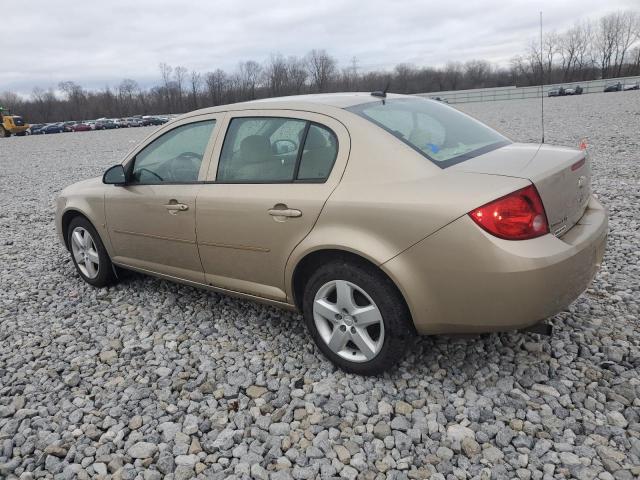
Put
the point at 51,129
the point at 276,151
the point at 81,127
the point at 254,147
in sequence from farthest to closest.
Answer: the point at 81,127
the point at 51,129
the point at 254,147
the point at 276,151

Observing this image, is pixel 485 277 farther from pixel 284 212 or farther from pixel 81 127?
pixel 81 127

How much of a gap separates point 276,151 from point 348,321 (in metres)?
1.16

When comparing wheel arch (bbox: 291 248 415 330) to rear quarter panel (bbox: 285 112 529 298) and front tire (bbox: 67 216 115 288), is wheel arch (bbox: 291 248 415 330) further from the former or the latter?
front tire (bbox: 67 216 115 288)

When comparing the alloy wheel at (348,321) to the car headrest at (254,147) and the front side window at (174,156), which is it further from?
the front side window at (174,156)

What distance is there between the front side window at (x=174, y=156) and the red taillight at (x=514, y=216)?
206 centimetres

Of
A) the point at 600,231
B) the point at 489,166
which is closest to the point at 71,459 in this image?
the point at 489,166

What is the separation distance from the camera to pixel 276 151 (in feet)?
10.7

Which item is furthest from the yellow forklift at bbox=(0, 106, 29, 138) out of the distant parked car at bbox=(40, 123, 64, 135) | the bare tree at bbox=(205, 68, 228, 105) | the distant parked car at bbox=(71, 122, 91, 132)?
the bare tree at bbox=(205, 68, 228, 105)

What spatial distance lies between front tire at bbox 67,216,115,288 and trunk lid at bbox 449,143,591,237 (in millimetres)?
3339

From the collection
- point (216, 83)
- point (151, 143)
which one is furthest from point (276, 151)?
point (216, 83)

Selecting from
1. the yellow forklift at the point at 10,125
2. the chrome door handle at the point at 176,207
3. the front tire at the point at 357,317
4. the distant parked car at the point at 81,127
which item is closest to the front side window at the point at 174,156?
the chrome door handle at the point at 176,207

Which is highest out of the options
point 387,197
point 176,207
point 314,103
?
point 314,103

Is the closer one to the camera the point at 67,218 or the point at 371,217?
the point at 371,217

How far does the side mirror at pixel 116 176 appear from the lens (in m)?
4.03
